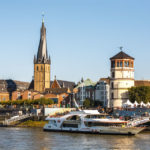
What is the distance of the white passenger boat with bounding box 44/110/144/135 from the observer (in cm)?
6981

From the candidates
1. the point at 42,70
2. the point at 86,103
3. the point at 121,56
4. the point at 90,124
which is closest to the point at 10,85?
the point at 42,70

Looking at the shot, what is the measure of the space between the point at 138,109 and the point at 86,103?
31655mm

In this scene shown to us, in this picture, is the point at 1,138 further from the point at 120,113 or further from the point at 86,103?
the point at 86,103

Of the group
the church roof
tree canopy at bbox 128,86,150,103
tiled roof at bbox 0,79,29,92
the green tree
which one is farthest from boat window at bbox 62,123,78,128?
tiled roof at bbox 0,79,29,92

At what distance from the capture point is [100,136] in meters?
68.1

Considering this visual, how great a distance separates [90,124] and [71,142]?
12.6 m

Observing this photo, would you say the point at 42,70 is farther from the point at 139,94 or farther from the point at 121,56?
the point at 139,94

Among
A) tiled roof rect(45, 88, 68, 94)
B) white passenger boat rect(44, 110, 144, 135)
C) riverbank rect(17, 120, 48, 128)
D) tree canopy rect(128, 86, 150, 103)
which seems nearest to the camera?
white passenger boat rect(44, 110, 144, 135)

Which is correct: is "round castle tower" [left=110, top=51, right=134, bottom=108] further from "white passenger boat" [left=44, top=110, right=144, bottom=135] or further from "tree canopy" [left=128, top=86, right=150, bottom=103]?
"white passenger boat" [left=44, top=110, right=144, bottom=135]

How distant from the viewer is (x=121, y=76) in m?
111

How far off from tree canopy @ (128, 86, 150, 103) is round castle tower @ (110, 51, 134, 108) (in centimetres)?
311

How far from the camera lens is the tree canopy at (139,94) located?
108438 millimetres

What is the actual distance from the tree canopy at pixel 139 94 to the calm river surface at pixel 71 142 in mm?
38758

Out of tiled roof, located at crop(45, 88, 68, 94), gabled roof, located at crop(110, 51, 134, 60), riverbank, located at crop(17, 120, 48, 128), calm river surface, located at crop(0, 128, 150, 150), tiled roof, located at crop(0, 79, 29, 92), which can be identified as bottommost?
calm river surface, located at crop(0, 128, 150, 150)
